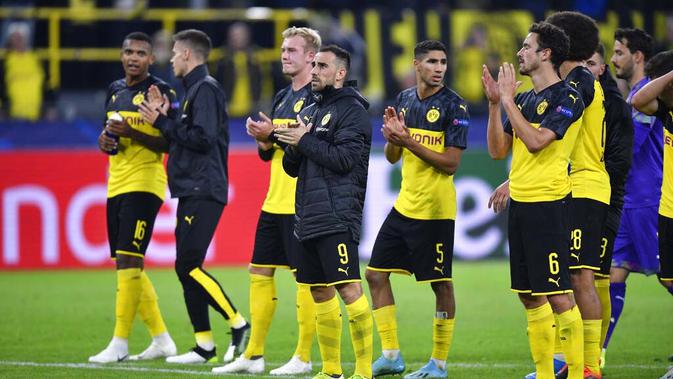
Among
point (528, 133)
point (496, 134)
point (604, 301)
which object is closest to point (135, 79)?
point (496, 134)

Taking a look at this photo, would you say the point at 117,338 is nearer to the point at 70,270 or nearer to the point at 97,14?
the point at 70,270

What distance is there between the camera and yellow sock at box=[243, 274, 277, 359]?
27.9 ft

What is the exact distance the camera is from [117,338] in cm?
905

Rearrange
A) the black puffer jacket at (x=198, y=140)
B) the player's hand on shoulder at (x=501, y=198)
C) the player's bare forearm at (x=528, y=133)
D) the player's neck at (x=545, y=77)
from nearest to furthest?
the player's bare forearm at (x=528, y=133) → the player's neck at (x=545, y=77) → the player's hand on shoulder at (x=501, y=198) → the black puffer jacket at (x=198, y=140)

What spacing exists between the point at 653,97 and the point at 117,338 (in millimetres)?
4484

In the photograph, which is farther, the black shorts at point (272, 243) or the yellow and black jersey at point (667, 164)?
A: the black shorts at point (272, 243)

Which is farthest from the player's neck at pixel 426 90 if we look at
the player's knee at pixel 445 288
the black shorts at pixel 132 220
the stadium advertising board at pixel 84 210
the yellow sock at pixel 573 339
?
the stadium advertising board at pixel 84 210

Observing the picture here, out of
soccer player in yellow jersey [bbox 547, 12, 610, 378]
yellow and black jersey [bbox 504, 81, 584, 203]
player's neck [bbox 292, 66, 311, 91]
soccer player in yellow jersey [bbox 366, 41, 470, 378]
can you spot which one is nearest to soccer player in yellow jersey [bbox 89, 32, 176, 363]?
player's neck [bbox 292, 66, 311, 91]

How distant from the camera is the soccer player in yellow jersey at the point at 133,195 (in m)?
9.12

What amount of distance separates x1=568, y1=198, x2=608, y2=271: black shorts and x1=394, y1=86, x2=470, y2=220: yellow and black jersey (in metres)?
1.08

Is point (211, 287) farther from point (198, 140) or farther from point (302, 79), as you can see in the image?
point (302, 79)

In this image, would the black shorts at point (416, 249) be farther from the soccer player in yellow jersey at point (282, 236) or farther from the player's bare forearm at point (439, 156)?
the soccer player in yellow jersey at point (282, 236)

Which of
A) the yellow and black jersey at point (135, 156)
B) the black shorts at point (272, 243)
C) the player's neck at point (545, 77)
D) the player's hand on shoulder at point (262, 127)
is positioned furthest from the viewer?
the yellow and black jersey at point (135, 156)

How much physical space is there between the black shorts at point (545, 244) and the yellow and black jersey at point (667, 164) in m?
0.92
